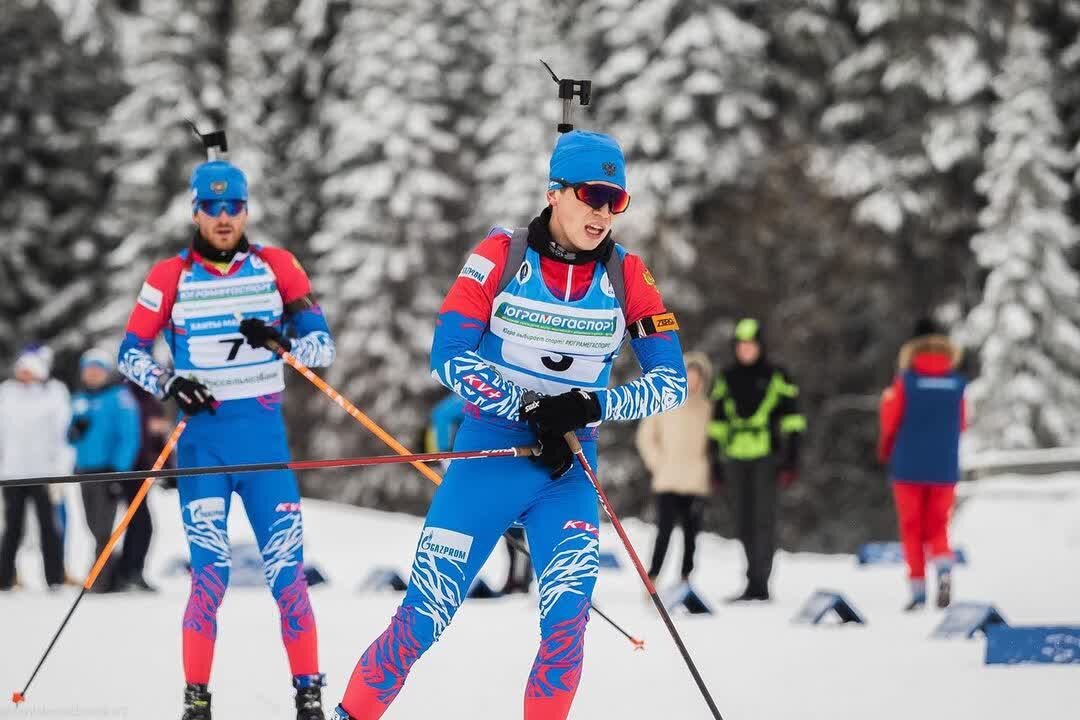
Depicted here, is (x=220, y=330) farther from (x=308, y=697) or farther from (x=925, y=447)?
(x=925, y=447)

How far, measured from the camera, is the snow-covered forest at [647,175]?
25688mm

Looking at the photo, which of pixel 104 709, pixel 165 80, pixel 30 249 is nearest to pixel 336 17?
pixel 165 80

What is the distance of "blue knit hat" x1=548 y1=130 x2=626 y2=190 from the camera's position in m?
4.67

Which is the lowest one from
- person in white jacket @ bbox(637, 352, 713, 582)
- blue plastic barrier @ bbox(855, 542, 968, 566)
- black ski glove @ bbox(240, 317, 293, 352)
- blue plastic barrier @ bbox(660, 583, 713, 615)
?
blue plastic barrier @ bbox(855, 542, 968, 566)

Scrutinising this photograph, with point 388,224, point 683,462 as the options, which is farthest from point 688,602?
point 388,224

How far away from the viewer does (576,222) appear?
15.3 feet

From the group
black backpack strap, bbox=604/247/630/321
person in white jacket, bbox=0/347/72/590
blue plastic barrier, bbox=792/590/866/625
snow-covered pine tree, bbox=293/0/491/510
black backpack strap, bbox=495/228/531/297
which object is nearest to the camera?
black backpack strap, bbox=495/228/531/297

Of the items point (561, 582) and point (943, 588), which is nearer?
point (561, 582)

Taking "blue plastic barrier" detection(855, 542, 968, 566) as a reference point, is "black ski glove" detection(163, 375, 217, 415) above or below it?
above

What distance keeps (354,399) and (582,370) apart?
24.5 m

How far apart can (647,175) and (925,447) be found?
→ 16.9 m

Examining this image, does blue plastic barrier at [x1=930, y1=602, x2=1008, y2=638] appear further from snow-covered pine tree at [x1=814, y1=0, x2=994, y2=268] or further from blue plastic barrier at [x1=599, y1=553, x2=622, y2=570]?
snow-covered pine tree at [x1=814, y1=0, x2=994, y2=268]

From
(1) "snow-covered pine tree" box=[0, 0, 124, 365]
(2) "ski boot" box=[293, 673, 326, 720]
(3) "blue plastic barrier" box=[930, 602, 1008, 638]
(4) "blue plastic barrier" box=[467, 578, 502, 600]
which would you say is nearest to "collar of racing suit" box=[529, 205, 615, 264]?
(2) "ski boot" box=[293, 673, 326, 720]

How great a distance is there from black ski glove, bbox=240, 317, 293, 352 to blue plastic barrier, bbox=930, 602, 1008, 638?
14.5 ft
